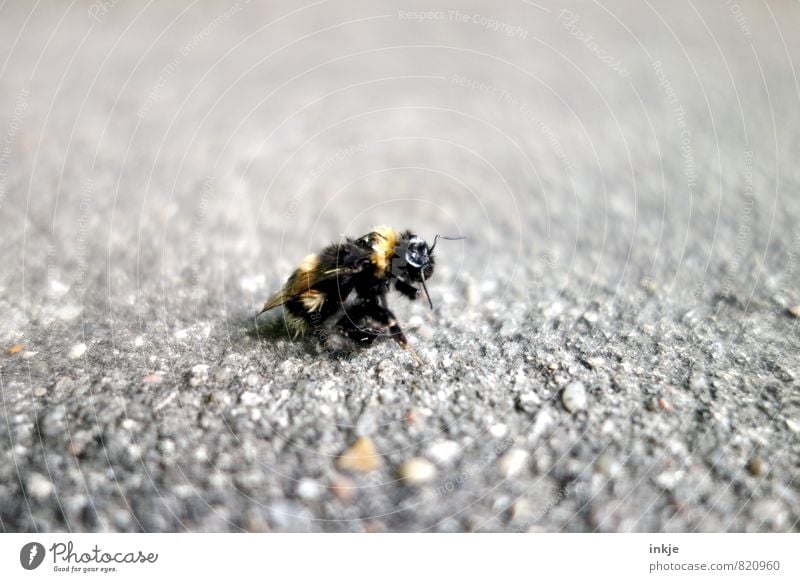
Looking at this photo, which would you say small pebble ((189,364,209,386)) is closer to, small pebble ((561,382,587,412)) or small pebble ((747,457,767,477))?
small pebble ((561,382,587,412))

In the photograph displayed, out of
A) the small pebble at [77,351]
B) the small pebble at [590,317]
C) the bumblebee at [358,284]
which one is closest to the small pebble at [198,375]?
the bumblebee at [358,284]

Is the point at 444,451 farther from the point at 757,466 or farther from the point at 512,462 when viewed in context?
the point at 757,466

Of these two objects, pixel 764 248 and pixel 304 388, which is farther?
pixel 764 248

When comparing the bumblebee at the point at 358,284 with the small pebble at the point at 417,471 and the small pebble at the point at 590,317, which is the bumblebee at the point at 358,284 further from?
the small pebble at the point at 590,317

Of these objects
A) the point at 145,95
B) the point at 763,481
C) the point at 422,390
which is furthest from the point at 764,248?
the point at 145,95

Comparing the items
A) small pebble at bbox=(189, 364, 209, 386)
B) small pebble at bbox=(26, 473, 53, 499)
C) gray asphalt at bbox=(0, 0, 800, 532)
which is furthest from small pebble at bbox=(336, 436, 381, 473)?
small pebble at bbox=(26, 473, 53, 499)

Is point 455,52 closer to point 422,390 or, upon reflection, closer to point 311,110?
point 311,110

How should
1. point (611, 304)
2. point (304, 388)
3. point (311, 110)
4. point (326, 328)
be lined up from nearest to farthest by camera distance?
1. point (304, 388)
2. point (326, 328)
3. point (611, 304)
4. point (311, 110)
